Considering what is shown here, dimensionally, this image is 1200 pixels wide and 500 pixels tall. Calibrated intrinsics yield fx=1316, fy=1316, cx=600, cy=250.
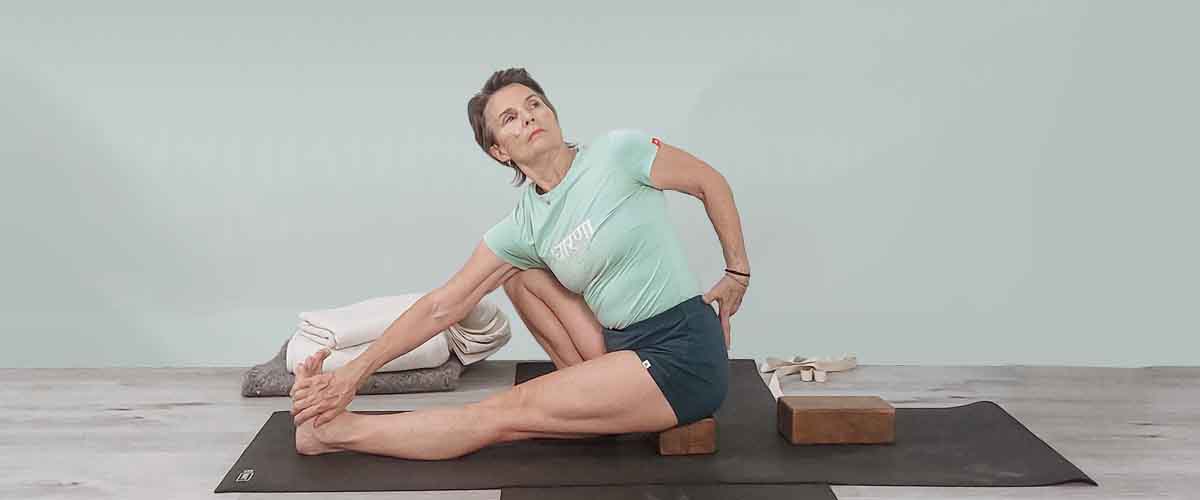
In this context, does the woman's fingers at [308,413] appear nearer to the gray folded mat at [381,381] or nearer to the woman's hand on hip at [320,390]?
the woman's hand on hip at [320,390]

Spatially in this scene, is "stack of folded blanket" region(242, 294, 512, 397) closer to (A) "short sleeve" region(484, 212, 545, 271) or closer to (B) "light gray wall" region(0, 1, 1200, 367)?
(A) "short sleeve" region(484, 212, 545, 271)

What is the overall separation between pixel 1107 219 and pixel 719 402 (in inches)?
114

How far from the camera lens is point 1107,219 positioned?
5.77m

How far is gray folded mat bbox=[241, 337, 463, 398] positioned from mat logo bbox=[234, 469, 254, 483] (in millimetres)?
966

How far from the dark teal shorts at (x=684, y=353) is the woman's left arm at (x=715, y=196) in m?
0.10

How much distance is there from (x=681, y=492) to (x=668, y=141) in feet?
8.70

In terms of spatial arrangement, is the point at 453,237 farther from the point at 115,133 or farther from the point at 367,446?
the point at 367,446

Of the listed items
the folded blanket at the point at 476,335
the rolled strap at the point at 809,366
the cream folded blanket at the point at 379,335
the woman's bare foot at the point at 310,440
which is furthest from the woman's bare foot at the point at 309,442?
the rolled strap at the point at 809,366

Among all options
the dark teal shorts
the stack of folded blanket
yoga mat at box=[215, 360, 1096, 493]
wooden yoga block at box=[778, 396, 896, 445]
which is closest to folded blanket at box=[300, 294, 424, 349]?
the stack of folded blanket

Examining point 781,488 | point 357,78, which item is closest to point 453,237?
point 357,78

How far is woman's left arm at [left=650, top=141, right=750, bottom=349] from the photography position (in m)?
3.57

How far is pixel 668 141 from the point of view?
5.72m

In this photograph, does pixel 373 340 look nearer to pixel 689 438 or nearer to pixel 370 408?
pixel 370 408

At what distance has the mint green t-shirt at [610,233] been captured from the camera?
3488 millimetres
